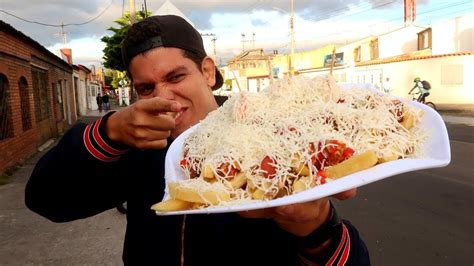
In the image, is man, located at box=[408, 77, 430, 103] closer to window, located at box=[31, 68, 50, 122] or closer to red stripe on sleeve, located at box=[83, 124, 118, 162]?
window, located at box=[31, 68, 50, 122]

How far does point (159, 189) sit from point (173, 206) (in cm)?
61

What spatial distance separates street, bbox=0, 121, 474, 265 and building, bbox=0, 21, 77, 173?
3.52 meters

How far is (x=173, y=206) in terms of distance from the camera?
139 centimetres

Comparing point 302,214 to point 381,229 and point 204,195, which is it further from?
point 381,229

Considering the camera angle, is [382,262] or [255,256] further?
[382,262]

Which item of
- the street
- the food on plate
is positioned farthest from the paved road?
the food on plate

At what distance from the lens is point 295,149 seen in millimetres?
1414

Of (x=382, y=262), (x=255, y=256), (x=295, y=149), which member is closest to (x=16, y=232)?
(x=382, y=262)

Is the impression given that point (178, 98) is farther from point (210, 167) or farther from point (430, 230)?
point (430, 230)

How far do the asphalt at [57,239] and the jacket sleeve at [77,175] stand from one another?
333cm

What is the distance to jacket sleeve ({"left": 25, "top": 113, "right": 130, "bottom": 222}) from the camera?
1.60 meters

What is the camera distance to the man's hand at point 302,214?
1306 mm

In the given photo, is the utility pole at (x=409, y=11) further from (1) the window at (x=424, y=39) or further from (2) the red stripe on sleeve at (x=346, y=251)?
(2) the red stripe on sleeve at (x=346, y=251)

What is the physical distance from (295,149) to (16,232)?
6.03 m
